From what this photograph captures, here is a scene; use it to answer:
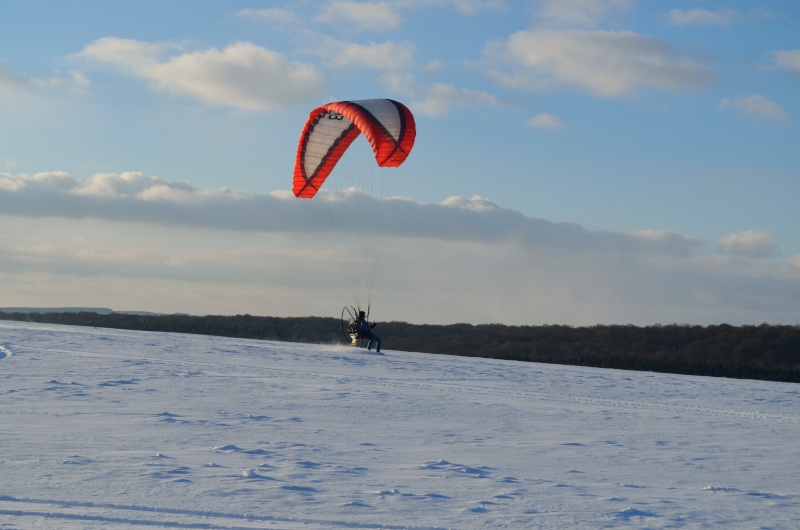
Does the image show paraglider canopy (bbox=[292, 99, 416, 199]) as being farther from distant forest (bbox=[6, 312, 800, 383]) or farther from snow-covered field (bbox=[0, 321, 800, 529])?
distant forest (bbox=[6, 312, 800, 383])

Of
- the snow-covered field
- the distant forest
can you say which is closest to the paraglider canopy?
the snow-covered field

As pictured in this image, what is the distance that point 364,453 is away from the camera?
10125mm

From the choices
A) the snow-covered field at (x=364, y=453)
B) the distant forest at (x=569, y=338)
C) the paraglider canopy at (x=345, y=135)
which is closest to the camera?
the snow-covered field at (x=364, y=453)

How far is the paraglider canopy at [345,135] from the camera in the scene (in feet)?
65.3

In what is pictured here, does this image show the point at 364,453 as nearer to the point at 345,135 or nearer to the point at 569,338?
the point at 345,135

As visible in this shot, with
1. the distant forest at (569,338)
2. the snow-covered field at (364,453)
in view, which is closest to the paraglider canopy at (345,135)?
the snow-covered field at (364,453)

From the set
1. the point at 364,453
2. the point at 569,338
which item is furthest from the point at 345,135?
the point at 569,338

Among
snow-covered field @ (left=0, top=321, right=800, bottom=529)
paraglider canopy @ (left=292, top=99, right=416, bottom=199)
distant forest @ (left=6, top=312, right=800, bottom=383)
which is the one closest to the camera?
snow-covered field @ (left=0, top=321, right=800, bottom=529)

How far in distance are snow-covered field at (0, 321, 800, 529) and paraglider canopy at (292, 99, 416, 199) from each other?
5.14 meters

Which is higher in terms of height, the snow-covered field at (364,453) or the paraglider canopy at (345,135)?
the paraglider canopy at (345,135)

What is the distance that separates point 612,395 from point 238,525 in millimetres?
14332

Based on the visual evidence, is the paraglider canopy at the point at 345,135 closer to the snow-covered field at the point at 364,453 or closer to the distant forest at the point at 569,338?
the snow-covered field at the point at 364,453

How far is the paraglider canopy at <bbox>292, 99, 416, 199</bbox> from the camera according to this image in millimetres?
19891

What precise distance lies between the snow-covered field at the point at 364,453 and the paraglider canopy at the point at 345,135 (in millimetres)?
5138
